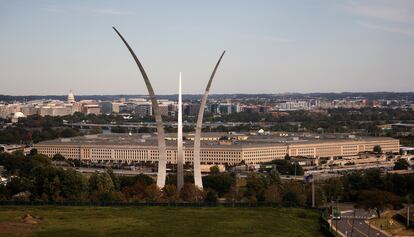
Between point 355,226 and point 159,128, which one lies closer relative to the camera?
point 355,226

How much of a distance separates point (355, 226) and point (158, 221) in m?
8.33

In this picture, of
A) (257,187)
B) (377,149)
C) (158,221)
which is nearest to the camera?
(158,221)

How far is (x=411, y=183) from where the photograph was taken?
49.0 metres

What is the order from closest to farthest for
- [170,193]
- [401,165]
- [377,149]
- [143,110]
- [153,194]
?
[153,194] < [170,193] < [401,165] < [377,149] < [143,110]

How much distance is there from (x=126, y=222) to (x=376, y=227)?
10.7m

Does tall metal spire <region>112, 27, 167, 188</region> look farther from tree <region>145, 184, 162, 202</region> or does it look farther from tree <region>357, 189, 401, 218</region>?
tree <region>357, 189, 401, 218</region>

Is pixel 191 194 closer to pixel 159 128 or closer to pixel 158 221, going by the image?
pixel 159 128

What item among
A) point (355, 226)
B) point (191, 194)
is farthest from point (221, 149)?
point (355, 226)

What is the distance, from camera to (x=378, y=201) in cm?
3991

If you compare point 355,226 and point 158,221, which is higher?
point 158,221

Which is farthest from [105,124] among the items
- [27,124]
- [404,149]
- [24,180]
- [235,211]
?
[235,211]

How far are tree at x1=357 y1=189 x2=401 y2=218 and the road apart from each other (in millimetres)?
519

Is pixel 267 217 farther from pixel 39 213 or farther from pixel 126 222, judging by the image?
pixel 39 213

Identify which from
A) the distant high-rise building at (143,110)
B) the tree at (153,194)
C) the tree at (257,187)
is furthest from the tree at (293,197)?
the distant high-rise building at (143,110)
